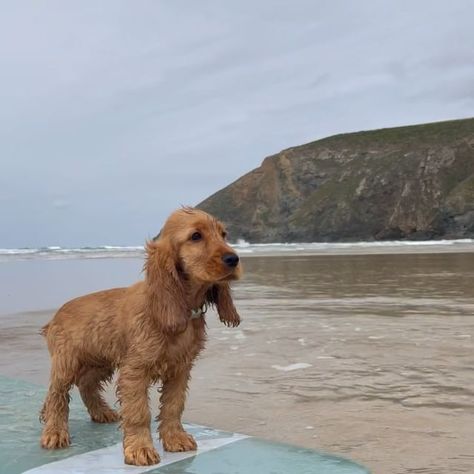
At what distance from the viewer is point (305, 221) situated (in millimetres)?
88312

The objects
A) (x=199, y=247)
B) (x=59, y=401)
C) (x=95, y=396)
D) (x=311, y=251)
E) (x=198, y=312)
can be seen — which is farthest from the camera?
(x=311, y=251)

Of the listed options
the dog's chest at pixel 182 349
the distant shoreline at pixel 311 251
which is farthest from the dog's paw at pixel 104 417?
the distant shoreline at pixel 311 251

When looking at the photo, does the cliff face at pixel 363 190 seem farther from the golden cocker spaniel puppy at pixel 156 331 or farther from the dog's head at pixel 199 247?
the dog's head at pixel 199 247

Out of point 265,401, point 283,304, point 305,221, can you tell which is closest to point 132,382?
point 265,401

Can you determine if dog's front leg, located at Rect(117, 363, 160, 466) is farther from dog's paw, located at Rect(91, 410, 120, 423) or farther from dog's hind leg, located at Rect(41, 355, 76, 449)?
dog's paw, located at Rect(91, 410, 120, 423)

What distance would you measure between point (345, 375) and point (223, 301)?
2893 millimetres

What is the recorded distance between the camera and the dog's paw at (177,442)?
3.97m

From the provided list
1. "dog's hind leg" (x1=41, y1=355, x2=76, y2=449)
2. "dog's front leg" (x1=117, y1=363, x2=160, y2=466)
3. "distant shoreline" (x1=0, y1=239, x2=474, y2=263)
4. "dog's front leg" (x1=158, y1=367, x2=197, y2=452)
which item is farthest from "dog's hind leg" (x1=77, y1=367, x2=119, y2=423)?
"distant shoreline" (x1=0, y1=239, x2=474, y2=263)

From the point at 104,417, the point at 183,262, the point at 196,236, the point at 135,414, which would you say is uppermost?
the point at 196,236

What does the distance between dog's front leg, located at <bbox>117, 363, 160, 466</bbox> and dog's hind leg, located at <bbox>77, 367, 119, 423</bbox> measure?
854mm

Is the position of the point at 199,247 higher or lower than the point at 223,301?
higher

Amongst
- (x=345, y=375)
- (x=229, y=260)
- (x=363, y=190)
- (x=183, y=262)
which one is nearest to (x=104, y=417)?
(x=183, y=262)

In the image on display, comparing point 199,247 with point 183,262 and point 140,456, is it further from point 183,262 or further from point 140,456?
point 140,456

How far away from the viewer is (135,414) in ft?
12.0
